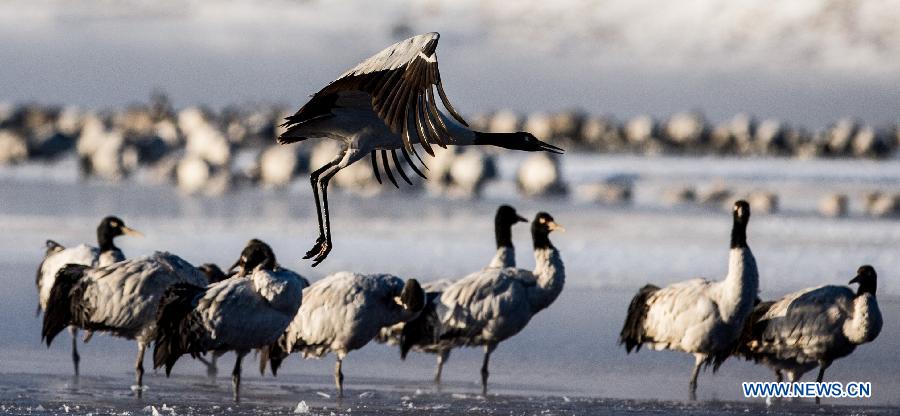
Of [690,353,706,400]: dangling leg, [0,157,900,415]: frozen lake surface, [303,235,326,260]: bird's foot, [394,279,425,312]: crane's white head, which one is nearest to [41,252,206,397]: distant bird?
[0,157,900,415]: frozen lake surface

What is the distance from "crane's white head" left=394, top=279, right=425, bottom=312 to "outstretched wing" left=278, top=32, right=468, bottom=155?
7.83 feet

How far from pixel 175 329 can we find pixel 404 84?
275cm

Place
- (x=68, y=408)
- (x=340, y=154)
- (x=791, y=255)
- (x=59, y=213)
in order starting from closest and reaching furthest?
(x=68, y=408) → (x=340, y=154) → (x=791, y=255) → (x=59, y=213)

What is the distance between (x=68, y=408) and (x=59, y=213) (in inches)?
684

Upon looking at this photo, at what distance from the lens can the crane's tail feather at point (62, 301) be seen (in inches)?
434

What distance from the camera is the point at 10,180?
125ft

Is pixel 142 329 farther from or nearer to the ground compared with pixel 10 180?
nearer to the ground

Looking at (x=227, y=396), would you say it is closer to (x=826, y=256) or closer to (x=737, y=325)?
(x=737, y=325)

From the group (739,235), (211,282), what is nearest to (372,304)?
(211,282)

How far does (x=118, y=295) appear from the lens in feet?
35.3

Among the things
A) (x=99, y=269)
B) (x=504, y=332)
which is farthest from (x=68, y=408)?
(x=504, y=332)

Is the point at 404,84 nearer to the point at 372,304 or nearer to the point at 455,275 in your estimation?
the point at 372,304

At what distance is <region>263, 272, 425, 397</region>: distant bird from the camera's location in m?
10.9

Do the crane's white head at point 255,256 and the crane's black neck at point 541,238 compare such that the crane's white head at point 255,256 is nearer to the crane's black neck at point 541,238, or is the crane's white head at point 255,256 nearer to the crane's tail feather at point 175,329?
the crane's tail feather at point 175,329
